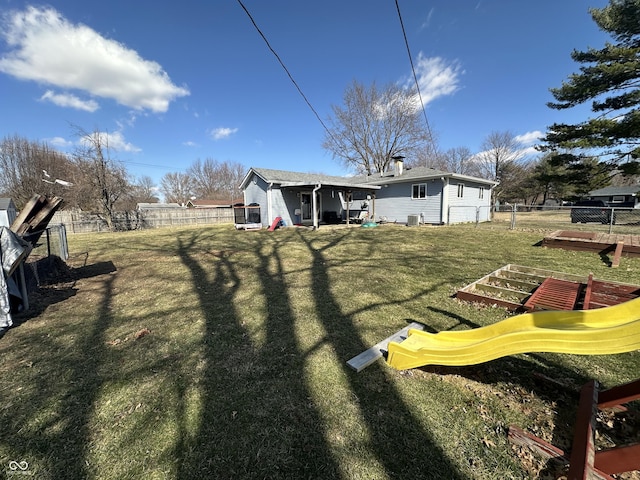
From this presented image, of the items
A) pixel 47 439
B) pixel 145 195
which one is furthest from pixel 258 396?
pixel 145 195

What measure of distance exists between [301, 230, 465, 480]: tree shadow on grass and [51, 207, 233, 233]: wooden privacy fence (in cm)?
2553

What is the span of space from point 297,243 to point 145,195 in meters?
58.1

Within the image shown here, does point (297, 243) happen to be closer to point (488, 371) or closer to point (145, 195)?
point (488, 371)

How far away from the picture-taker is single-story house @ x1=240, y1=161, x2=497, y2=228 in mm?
16281

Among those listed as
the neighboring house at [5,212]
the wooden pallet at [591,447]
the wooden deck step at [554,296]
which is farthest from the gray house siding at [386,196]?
the wooden pallet at [591,447]

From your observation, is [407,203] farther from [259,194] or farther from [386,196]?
[259,194]

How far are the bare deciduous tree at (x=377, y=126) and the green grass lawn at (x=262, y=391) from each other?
2810 cm

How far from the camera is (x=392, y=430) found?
213cm

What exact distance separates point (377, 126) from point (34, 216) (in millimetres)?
31942

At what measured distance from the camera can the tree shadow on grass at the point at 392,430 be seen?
5.96 feet

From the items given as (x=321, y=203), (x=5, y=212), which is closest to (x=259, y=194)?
(x=321, y=203)

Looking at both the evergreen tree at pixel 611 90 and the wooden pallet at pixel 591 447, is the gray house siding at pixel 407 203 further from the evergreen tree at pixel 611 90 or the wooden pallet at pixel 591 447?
the wooden pallet at pixel 591 447

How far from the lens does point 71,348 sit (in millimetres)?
3482

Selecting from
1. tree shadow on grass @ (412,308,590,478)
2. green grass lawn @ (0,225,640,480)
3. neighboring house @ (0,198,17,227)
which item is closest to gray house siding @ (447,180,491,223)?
green grass lawn @ (0,225,640,480)
